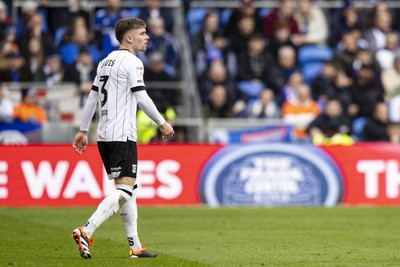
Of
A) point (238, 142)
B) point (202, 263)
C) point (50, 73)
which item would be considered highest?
point (50, 73)

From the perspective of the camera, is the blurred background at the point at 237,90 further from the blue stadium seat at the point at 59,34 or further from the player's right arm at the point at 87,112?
the player's right arm at the point at 87,112

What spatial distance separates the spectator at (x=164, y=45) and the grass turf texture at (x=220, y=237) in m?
Answer: 5.04

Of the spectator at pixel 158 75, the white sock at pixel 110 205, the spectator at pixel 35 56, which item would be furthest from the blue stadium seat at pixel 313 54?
the white sock at pixel 110 205

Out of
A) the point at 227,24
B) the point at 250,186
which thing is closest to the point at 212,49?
the point at 227,24

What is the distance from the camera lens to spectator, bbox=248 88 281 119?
69.7ft

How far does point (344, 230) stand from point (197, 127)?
23.0 ft

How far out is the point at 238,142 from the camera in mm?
20234

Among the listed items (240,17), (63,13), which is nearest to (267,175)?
(240,17)

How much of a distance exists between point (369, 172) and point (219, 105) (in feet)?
12.4

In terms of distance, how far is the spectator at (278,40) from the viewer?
2289 cm

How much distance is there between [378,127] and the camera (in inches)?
847

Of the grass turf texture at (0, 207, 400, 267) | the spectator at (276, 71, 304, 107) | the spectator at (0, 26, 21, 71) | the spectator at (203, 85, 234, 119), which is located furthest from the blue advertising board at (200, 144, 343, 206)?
the spectator at (0, 26, 21, 71)

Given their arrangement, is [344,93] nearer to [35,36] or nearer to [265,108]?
[265,108]

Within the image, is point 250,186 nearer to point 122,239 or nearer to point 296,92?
point 296,92
